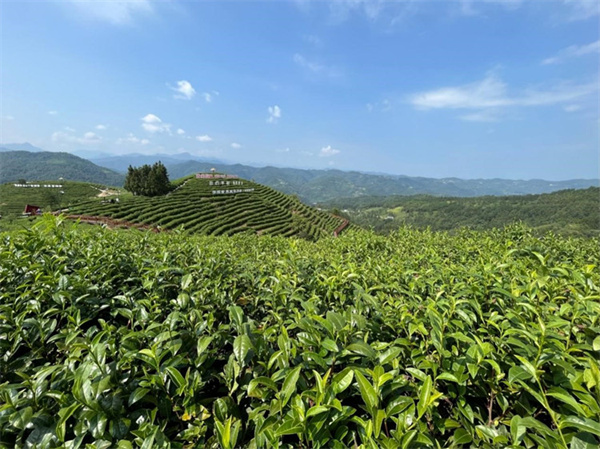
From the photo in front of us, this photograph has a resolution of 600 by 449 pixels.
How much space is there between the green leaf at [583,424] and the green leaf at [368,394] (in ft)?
2.06

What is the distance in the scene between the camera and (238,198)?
60.8m

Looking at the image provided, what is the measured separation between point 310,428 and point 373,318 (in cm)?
86

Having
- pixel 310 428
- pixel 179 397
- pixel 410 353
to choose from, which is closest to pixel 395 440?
pixel 310 428

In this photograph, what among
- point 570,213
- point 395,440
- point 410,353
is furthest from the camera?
point 570,213

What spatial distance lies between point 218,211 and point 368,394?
52.8 meters

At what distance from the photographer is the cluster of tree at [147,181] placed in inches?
2279

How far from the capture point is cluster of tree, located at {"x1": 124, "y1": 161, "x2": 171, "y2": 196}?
5788cm

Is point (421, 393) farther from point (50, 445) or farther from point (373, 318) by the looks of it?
point (50, 445)

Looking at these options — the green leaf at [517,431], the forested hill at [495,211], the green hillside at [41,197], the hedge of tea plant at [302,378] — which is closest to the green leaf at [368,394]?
the hedge of tea plant at [302,378]

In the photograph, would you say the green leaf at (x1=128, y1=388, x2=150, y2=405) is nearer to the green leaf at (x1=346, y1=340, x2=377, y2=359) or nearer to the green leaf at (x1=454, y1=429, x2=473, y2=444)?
the green leaf at (x1=346, y1=340, x2=377, y2=359)

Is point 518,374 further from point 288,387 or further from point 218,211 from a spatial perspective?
point 218,211

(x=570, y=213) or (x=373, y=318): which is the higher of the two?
(x=373, y=318)

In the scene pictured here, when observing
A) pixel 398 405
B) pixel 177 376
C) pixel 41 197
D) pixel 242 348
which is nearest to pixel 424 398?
pixel 398 405

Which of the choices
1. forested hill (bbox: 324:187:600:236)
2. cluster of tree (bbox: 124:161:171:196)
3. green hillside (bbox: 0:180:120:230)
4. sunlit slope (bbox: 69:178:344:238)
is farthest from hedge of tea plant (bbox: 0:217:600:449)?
forested hill (bbox: 324:187:600:236)
